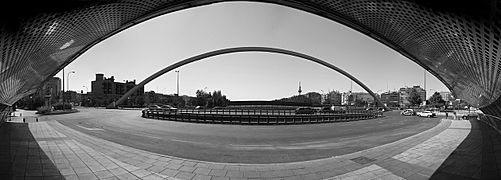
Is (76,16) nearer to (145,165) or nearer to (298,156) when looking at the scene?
(145,165)

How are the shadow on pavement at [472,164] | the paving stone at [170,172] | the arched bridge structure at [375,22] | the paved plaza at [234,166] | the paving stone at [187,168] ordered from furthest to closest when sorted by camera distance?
the paving stone at [187,168]
the paving stone at [170,172]
the paved plaza at [234,166]
the shadow on pavement at [472,164]
the arched bridge structure at [375,22]

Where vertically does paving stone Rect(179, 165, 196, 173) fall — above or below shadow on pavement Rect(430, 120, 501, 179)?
below

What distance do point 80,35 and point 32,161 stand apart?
417 cm

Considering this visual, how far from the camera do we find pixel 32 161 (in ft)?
23.1

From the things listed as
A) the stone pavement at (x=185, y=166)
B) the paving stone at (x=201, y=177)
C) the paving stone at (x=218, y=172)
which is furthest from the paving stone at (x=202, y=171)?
the paving stone at (x=201, y=177)

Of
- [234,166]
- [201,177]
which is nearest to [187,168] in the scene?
[201,177]

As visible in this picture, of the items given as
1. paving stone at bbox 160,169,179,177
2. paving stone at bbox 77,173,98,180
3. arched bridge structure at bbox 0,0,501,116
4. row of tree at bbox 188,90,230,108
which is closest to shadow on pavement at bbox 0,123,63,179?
paving stone at bbox 77,173,98,180

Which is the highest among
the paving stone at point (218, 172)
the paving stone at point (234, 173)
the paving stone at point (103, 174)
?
the paving stone at point (103, 174)

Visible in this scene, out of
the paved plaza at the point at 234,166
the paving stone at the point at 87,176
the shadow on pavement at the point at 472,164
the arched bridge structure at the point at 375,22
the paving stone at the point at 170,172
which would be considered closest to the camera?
the arched bridge structure at the point at 375,22

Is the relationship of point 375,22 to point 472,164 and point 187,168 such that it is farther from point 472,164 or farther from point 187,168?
point 187,168

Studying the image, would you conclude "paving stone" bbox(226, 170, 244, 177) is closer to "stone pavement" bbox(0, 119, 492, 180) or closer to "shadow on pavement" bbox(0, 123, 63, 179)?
"stone pavement" bbox(0, 119, 492, 180)

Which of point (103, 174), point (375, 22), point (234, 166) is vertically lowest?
point (234, 166)

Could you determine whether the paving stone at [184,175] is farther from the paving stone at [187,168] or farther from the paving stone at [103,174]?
the paving stone at [103,174]

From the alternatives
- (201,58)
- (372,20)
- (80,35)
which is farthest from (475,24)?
(201,58)
